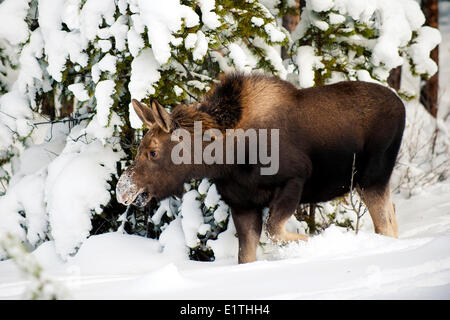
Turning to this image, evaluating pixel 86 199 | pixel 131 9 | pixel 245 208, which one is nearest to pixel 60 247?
pixel 86 199

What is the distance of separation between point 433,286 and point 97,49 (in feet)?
14.6

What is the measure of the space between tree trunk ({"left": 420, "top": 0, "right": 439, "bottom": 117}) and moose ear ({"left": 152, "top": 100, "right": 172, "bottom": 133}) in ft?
25.9

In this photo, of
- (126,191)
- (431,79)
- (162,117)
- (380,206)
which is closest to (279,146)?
(162,117)

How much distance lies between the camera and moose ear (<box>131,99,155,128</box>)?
522cm

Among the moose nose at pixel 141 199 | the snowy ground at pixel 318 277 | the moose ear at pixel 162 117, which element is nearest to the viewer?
the snowy ground at pixel 318 277

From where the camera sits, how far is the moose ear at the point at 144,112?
522cm

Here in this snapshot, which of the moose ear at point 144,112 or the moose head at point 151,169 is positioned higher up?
the moose ear at point 144,112

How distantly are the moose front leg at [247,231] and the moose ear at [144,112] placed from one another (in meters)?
1.31

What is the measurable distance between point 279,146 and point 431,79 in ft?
26.6

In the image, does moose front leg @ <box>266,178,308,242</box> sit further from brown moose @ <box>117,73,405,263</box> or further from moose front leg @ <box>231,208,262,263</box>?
moose front leg @ <box>231,208,262,263</box>

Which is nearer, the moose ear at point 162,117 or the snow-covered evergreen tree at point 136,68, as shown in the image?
the moose ear at point 162,117

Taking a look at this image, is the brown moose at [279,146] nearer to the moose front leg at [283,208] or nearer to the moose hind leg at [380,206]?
the moose front leg at [283,208]

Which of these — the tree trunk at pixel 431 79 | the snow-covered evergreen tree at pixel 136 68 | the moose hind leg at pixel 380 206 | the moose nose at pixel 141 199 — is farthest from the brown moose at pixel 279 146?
the tree trunk at pixel 431 79

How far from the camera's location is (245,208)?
18.1 feet
